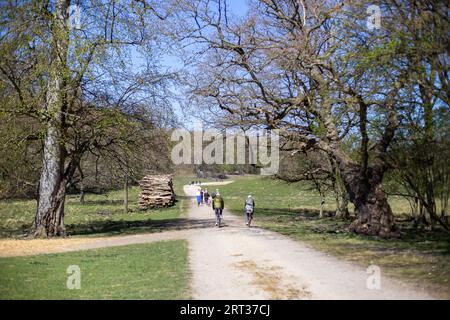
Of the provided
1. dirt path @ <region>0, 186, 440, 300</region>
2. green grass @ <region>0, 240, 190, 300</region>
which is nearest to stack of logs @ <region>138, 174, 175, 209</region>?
dirt path @ <region>0, 186, 440, 300</region>

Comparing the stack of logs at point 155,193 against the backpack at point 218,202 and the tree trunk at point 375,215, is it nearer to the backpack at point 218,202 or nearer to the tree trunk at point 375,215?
the backpack at point 218,202

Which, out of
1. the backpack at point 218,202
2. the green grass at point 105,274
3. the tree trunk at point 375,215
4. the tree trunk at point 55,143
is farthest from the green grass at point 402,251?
the tree trunk at point 55,143

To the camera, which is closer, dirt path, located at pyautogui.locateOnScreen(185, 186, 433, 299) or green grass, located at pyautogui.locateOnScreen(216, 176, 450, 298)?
dirt path, located at pyautogui.locateOnScreen(185, 186, 433, 299)

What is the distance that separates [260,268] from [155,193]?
103 feet

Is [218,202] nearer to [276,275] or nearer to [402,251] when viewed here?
[402,251]

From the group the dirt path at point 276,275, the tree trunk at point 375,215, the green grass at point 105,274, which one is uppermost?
the tree trunk at point 375,215

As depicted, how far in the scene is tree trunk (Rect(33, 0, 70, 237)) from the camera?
18453 millimetres

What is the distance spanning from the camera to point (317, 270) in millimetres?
11094

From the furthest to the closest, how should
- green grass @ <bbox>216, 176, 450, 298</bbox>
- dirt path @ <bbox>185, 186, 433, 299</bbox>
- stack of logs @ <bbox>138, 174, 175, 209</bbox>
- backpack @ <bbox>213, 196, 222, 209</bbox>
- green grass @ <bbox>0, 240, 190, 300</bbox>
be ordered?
1. stack of logs @ <bbox>138, 174, 175, 209</bbox>
2. backpack @ <bbox>213, 196, 222, 209</bbox>
3. green grass @ <bbox>216, 176, 450, 298</bbox>
4. green grass @ <bbox>0, 240, 190, 300</bbox>
5. dirt path @ <bbox>185, 186, 433, 299</bbox>

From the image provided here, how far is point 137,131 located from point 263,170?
1129 centimetres

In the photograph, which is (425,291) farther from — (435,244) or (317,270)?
(435,244)

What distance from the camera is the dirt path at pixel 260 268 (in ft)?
28.7

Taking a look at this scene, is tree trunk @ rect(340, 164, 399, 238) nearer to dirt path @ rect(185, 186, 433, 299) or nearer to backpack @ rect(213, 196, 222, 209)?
dirt path @ rect(185, 186, 433, 299)

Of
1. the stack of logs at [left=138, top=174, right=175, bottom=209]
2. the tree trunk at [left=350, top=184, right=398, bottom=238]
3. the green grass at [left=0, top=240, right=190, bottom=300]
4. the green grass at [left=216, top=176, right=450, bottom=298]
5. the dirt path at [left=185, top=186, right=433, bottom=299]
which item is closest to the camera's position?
the dirt path at [left=185, top=186, right=433, bottom=299]
